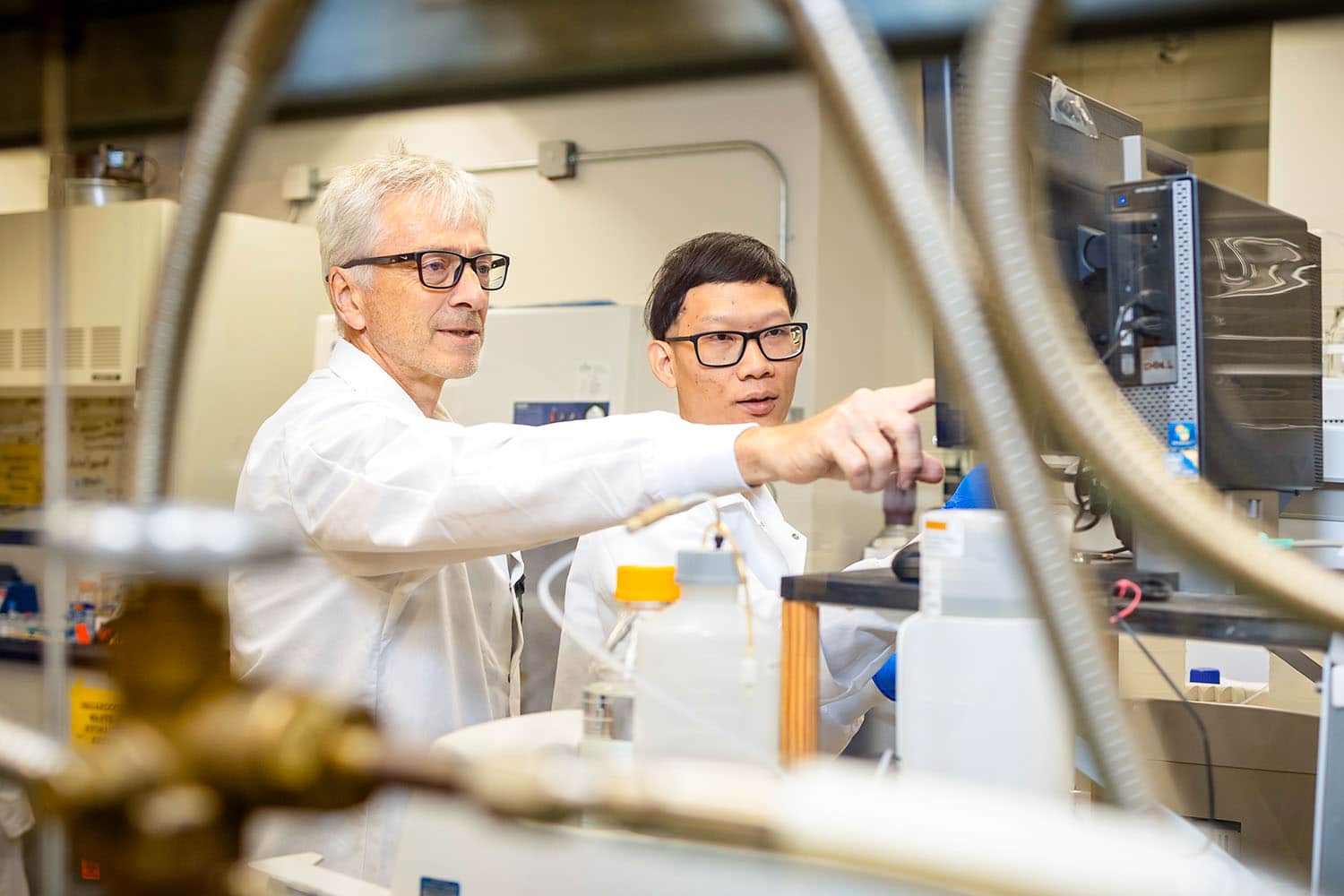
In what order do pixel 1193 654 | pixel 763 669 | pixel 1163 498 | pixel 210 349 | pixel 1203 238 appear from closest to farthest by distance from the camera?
1. pixel 1163 498
2. pixel 763 669
3. pixel 1203 238
4. pixel 1193 654
5. pixel 210 349

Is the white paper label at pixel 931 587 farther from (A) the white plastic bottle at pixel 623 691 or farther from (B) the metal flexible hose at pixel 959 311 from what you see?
(B) the metal flexible hose at pixel 959 311

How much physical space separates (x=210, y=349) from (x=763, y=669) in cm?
288

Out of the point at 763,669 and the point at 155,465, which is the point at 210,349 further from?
the point at 155,465

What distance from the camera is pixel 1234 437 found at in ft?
3.98

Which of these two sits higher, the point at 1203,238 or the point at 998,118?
the point at 1203,238

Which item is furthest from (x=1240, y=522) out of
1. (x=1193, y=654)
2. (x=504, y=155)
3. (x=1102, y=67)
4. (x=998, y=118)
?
(x=1102, y=67)

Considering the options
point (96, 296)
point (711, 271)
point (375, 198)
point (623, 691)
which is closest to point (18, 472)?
point (96, 296)

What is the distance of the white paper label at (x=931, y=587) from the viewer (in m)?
0.81

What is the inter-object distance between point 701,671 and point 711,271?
1.04 m

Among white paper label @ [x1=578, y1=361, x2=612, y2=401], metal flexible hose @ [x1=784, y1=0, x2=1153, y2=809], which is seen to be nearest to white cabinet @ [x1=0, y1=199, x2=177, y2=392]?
white paper label @ [x1=578, y1=361, x2=612, y2=401]

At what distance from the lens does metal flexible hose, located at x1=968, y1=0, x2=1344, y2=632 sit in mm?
335

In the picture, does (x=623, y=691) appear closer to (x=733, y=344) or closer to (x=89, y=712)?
(x=89, y=712)

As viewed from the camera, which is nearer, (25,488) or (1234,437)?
(1234,437)

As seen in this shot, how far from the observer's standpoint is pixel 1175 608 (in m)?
0.87
